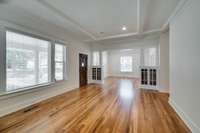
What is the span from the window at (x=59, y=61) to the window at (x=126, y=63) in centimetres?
662

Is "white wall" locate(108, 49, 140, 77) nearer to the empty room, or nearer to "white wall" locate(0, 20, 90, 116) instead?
"white wall" locate(0, 20, 90, 116)

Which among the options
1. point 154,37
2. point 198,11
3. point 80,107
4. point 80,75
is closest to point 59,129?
point 80,107

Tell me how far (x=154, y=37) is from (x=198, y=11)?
3658 millimetres

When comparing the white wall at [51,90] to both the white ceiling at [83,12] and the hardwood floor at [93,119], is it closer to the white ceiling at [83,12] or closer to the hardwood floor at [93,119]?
the hardwood floor at [93,119]

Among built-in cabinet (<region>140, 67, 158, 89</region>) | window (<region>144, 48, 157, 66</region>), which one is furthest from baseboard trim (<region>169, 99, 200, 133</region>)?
window (<region>144, 48, 157, 66</region>)

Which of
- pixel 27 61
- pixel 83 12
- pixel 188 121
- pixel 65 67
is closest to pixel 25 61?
pixel 27 61

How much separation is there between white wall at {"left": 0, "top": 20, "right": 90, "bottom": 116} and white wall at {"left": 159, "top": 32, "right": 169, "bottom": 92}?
13.6 feet

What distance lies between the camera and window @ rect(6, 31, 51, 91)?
2.82 m

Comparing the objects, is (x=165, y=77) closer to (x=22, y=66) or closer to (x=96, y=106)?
(x=96, y=106)

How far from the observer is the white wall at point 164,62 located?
4617 millimetres

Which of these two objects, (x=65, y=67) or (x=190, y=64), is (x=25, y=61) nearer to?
(x=65, y=67)

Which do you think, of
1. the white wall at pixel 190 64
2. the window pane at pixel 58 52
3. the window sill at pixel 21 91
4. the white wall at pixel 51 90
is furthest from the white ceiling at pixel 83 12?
the window sill at pixel 21 91

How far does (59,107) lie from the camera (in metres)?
3.09

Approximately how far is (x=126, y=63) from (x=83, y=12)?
25.4 feet
